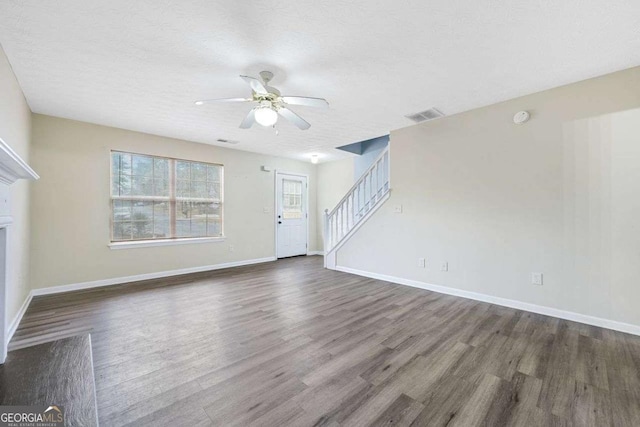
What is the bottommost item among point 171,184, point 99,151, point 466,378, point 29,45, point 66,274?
point 466,378

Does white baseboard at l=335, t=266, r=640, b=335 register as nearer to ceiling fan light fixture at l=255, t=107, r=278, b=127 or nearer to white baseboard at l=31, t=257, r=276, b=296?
white baseboard at l=31, t=257, r=276, b=296

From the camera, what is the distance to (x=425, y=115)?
3766 mm

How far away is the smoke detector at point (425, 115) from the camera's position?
3627 millimetres

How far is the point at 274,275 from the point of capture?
16.1 feet

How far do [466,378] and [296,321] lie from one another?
1.61 meters

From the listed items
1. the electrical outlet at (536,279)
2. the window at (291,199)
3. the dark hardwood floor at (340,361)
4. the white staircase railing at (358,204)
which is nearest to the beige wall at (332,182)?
the window at (291,199)

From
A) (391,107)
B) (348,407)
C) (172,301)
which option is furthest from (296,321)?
(391,107)

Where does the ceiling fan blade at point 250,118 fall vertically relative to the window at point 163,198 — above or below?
above

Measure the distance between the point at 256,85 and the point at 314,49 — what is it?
0.59 m

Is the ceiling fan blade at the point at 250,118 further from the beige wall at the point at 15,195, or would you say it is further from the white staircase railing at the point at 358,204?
the white staircase railing at the point at 358,204

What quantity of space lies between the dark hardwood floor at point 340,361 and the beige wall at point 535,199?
0.44 m

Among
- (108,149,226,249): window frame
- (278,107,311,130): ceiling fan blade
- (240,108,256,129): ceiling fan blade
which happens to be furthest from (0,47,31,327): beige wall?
(278,107,311,130): ceiling fan blade

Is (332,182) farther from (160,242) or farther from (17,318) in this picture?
(17,318)

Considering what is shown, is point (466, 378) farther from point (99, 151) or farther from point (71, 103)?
point (99, 151)
